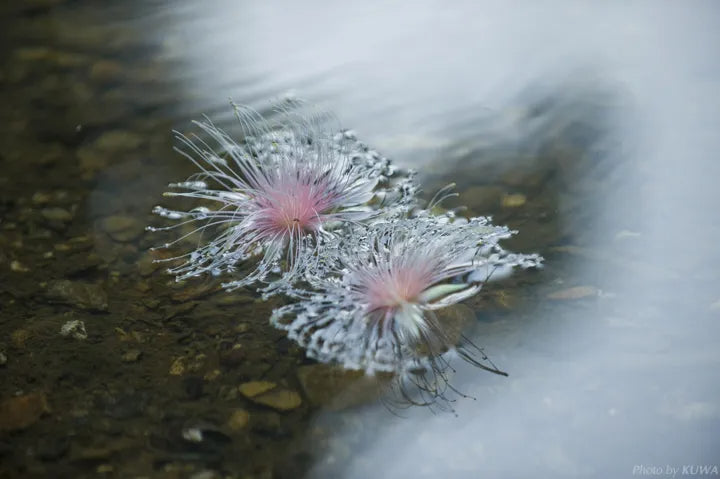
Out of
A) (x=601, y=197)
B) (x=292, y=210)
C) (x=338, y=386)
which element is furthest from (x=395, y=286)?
(x=601, y=197)

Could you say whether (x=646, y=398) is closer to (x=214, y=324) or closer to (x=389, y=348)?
(x=389, y=348)

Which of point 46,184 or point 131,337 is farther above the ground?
point 46,184

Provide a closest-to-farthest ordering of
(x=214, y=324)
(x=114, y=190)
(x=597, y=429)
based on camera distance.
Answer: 1. (x=597, y=429)
2. (x=214, y=324)
3. (x=114, y=190)

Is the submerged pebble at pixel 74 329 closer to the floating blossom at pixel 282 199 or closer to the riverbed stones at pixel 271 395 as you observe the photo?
the floating blossom at pixel 282 199

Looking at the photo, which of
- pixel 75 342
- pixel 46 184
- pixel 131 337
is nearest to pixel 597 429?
pixel 131 337

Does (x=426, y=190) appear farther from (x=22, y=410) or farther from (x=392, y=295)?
(x=22, y=410)

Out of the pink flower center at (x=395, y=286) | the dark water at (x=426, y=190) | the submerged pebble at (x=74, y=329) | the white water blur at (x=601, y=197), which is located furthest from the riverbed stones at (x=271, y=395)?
the submerged pebble at (x=74, y=329)

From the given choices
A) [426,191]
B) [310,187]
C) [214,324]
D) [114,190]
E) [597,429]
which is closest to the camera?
[597,429]
